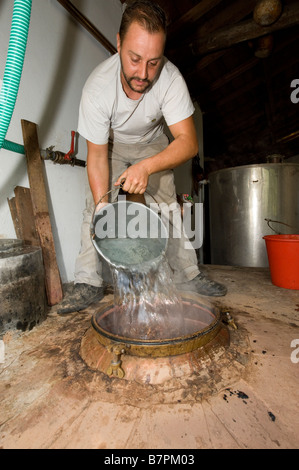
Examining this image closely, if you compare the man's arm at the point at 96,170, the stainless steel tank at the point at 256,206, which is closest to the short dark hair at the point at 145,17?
the man's arm at the point at 96,170

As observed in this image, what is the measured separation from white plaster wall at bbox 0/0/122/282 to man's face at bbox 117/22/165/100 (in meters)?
0.75

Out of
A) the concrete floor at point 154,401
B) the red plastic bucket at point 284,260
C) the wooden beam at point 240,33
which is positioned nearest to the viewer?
the concrete floor at point 154,401

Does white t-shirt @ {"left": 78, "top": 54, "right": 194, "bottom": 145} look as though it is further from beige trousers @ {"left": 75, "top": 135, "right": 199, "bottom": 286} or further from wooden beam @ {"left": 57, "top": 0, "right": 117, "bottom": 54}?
wooden beam @ {"left": 57, "top": 0, "right": 117, "bottom": 54}

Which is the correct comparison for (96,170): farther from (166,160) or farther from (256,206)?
(256,206)

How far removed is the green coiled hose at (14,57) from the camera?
120 centimetres

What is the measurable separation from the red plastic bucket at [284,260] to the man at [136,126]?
538mm

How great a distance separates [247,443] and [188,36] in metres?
4.21

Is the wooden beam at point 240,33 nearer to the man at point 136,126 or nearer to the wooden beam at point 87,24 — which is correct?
the wooden beam at point 87,24

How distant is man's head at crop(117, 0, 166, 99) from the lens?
1.28 m

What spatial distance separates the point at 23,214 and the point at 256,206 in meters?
2.70

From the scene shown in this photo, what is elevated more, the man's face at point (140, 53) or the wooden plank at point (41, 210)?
the man's face at point (140, 53)

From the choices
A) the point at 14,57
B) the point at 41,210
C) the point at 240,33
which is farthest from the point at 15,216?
the point at 240,33

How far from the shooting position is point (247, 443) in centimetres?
71

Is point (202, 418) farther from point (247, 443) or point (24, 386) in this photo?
point (24, 386)
